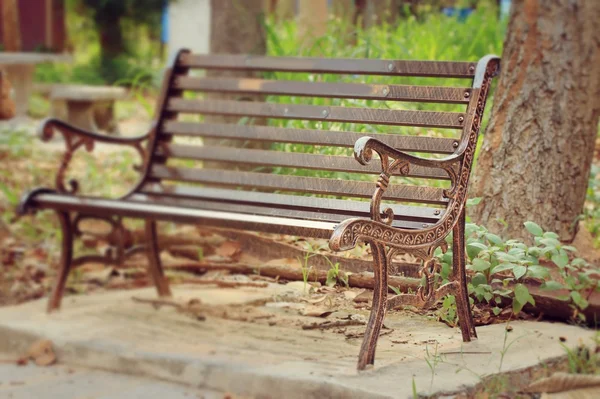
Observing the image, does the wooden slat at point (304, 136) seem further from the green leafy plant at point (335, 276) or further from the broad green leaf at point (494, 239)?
the green leafy plant at point (335, 276)

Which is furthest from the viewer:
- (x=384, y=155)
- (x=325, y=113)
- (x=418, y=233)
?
(x=325, y=113)

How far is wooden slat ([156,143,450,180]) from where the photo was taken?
344 centimetres

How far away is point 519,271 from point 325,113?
1042 millimetres

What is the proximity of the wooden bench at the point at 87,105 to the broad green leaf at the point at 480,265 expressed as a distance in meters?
6.15

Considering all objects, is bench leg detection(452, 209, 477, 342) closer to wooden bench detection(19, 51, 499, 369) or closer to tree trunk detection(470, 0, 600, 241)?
wooden bench detection(19, 51, 499, 369)

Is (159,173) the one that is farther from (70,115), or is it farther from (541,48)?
(70,115)

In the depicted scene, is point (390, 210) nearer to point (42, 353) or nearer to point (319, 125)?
point (319, 125)

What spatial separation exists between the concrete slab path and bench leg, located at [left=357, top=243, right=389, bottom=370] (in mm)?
58

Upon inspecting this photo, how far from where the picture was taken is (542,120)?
366 cm

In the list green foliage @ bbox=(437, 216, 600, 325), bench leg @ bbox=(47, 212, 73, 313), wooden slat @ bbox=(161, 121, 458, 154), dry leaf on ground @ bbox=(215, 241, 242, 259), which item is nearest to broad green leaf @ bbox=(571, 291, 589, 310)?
green foliage @ bbox=(437, 216, 600, 325)

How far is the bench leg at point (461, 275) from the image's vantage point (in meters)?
3.25

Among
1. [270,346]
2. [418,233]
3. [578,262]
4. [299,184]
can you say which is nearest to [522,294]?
[578,262]

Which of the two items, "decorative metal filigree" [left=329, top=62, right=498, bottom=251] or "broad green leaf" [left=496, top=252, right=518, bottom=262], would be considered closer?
"decorative metal filigree" [left=329, top=62, right=498, bottom=251]

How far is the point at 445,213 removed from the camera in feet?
10.4
